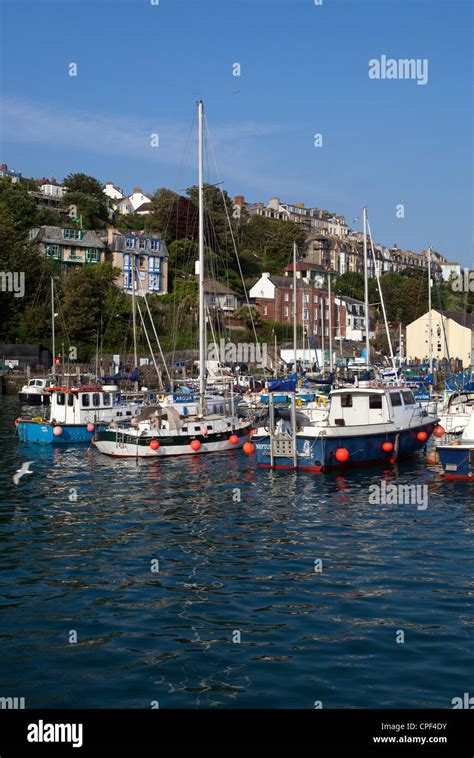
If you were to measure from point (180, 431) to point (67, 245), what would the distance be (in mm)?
80345

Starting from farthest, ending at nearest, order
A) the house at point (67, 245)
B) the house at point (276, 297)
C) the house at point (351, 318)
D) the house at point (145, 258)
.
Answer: the house at point (351, 318) → the house at point (276, 297) → the house at point (145, 258) → the house at point (67, 245)

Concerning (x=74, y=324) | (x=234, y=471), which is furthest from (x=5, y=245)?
(x=234, y=471)

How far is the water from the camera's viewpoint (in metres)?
13.1

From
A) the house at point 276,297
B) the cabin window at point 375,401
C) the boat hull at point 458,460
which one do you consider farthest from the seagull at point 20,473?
the house at point 276,297

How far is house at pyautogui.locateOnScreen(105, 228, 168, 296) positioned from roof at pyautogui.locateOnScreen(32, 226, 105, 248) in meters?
2.70

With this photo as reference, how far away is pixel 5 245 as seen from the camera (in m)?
100

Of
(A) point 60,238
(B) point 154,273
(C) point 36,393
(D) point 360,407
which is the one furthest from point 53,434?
(B) point 154,273

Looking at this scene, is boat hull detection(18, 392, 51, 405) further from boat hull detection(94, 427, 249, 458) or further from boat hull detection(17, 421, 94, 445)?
boat hull detection(94, 427, 249, 458)

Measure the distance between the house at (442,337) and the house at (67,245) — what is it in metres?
48.6

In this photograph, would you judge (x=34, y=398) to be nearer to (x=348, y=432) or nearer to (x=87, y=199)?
(x=348, y=432)

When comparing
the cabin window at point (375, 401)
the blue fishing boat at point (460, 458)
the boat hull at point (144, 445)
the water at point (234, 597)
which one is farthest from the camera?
the boat hull at point (144, 445)

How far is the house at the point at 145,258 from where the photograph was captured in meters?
117

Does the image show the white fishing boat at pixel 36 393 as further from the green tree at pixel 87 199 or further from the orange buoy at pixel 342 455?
the green tree at pixel 87 199

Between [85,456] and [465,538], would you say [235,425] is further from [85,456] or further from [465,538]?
[465,538]
